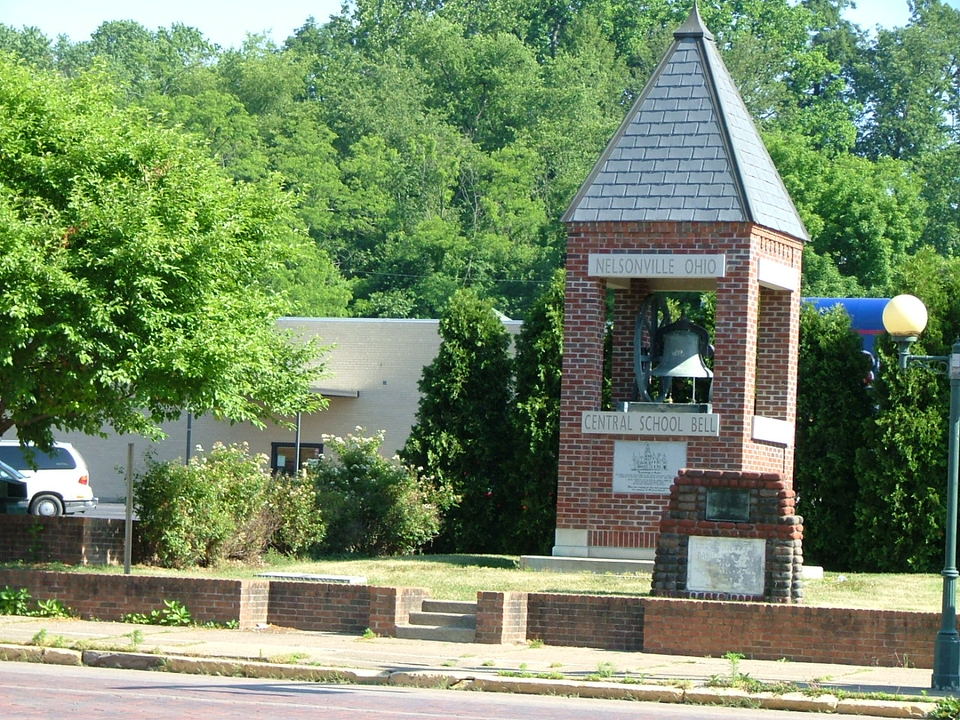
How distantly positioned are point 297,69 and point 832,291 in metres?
36.9

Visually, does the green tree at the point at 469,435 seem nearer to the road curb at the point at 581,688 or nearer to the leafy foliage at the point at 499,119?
the road curb at the point at 581,688

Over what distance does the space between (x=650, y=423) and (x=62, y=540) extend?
841 cm

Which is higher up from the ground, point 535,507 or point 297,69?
point 297,69

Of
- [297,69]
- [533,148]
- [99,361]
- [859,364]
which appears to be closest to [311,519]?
[99,361]

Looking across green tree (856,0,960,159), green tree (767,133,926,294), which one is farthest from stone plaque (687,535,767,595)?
green tree (856,0,960,159)

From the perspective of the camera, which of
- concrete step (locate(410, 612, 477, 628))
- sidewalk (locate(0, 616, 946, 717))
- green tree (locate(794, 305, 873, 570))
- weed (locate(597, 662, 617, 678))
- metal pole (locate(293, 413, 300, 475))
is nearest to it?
sidewalk (locate(0, 616, 946, 717))

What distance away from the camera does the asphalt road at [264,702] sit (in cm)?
1119

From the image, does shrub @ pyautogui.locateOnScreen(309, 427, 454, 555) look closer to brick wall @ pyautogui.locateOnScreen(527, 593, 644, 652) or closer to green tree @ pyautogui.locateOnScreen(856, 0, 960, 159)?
brick wall @ pyautogui.locateOnScreen(527, 593, 644, 652)

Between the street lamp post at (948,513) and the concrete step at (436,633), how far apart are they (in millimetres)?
4903

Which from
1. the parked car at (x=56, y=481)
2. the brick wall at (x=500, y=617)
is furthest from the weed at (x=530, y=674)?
the parked car at (x=56, y=481)

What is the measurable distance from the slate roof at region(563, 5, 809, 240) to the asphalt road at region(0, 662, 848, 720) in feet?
31.7

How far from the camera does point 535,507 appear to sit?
25.0 meters

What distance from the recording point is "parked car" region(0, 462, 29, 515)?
103 feet

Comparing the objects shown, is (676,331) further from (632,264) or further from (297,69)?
(297,69)
